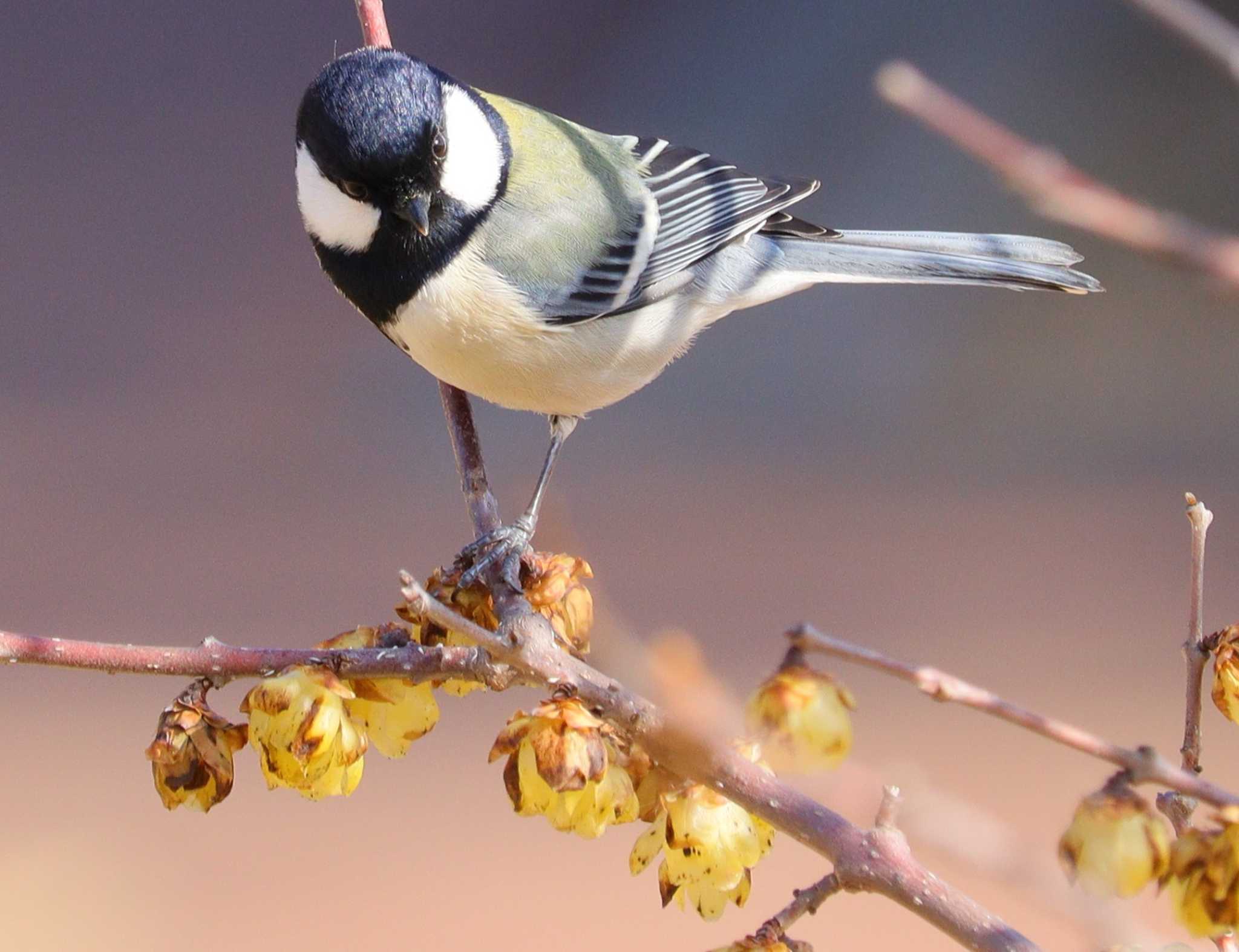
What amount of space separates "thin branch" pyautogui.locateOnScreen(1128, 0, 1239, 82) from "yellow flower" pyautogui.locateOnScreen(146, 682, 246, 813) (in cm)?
56

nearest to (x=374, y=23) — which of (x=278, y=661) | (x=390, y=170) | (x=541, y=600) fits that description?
(x=390, y=170)

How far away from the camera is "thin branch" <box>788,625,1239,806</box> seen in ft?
1.50

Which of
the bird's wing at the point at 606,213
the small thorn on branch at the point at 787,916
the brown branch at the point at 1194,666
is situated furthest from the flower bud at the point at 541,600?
the bird's wing at the point at 606,213

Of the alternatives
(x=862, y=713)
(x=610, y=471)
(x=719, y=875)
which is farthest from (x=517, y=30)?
(x=719, y=875)

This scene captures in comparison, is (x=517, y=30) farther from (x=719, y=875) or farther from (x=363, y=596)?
(x=719, y=875)

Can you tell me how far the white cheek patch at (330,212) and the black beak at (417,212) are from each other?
0.04 metres

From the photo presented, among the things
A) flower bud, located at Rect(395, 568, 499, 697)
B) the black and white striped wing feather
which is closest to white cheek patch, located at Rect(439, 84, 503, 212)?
the black and white striped wing feather

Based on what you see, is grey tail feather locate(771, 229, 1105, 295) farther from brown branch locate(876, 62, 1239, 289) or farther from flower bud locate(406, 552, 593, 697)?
brown branch locate(876, 62, 1239, 289)

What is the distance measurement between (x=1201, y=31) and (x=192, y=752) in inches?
23.0

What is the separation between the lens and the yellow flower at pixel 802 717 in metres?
0.57

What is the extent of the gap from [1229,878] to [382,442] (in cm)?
410

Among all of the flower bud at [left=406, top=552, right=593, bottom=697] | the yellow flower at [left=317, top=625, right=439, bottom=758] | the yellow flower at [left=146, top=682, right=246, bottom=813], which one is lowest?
the yellow flower at [left=146, top=682, right=246, bottom=813]

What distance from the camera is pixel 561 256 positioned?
1615 millimetres

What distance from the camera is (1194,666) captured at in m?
0.68
